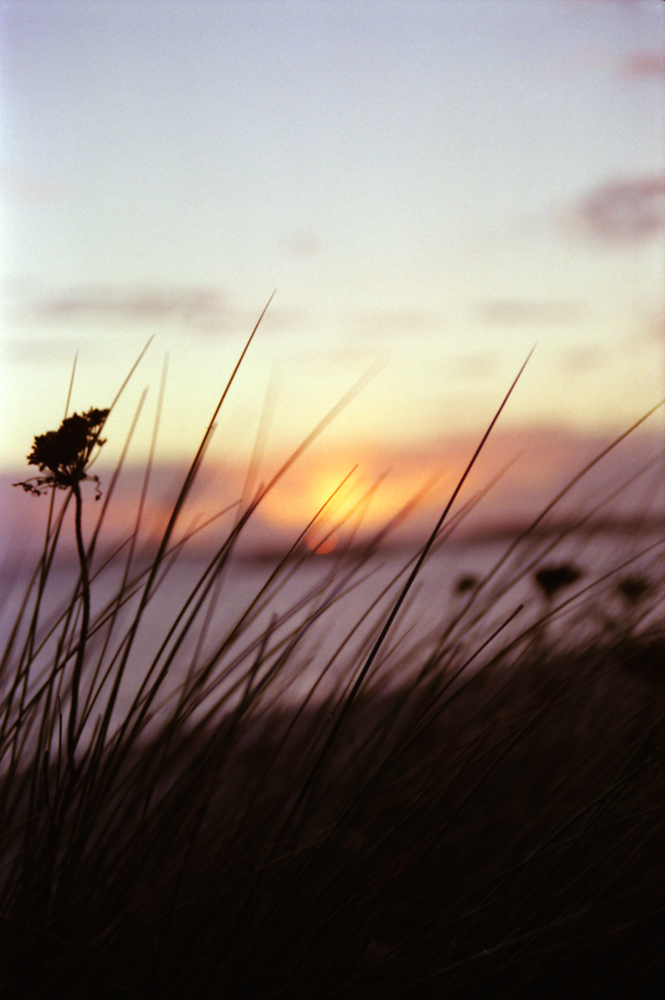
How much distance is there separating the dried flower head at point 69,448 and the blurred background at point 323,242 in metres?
0.17

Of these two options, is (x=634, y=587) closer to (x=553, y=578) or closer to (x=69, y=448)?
(x=553, y=578)

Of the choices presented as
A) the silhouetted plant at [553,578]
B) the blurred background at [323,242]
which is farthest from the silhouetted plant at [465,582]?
the blurred background at [323,242]

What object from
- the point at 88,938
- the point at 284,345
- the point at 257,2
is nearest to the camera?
the point at 88,938

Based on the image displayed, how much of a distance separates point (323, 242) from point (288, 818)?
0.76 meters

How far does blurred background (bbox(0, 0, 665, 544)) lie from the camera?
105 centimetres

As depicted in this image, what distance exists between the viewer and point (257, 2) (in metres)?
1.22

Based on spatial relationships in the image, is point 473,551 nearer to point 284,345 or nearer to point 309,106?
point 284,345

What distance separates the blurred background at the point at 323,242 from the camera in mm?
1055

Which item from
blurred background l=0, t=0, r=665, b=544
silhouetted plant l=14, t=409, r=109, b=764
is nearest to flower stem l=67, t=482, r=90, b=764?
silhouetted plant l=14, t=409, r=109, b=764

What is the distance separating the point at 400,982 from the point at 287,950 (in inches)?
5.1

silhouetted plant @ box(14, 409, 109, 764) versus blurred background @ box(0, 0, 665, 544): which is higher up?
blurred background @ box(0, 0, 665, 544)

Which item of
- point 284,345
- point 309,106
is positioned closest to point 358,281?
point 284,345

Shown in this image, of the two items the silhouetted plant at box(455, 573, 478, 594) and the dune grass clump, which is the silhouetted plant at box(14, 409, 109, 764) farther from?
the silhouetted plant at box(455, 573, 478, 594)

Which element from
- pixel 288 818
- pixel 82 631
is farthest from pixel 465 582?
pixel 82 631
